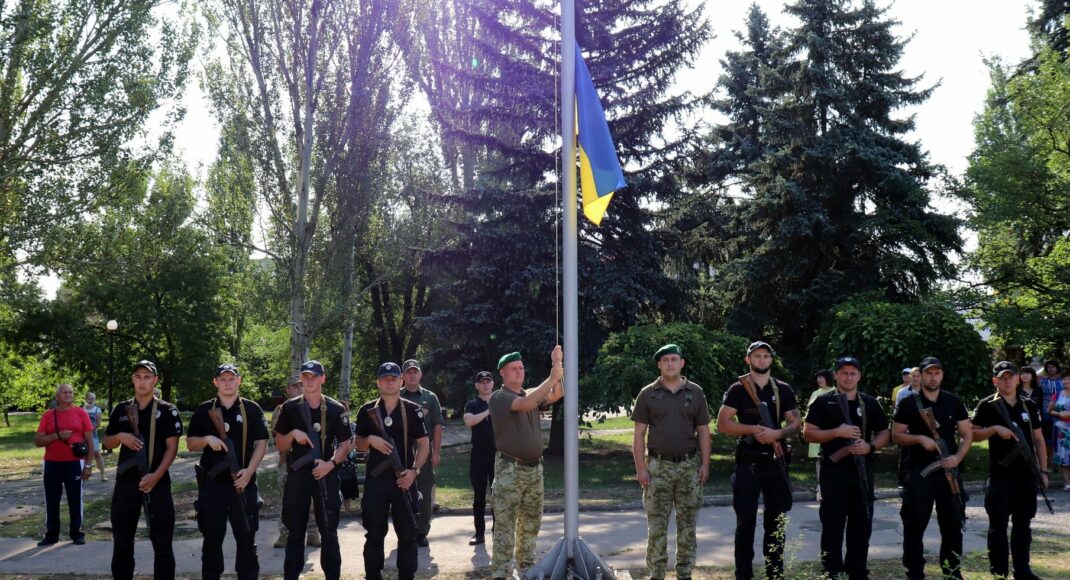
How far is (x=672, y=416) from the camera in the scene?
7344mm

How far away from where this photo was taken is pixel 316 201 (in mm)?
19250

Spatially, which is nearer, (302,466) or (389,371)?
(302,466)

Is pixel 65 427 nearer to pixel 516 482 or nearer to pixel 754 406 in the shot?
pixel 516 482

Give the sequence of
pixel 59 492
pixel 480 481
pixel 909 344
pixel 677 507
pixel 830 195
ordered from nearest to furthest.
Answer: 1. pixel 677 507
2. pixel 480 481
3. pixel 59 492
4. pixel 909 344
5. pixel 830 195

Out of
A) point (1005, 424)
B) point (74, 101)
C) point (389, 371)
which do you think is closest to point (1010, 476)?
point (1005, 424)

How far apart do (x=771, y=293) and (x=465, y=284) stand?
7337 mm

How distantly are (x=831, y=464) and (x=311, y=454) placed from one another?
14.3 ft

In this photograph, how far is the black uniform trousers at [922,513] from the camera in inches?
287

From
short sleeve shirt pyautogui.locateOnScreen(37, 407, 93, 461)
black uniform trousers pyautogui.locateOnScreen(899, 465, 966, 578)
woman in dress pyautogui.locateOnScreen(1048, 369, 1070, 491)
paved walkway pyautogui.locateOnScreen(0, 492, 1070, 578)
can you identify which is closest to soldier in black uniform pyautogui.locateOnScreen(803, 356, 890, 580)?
black uniform trousers pyautogui.locateOnScreen(899, 465, 966, 578)

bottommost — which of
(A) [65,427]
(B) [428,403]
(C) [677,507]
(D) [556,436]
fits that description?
(D) [556,436]

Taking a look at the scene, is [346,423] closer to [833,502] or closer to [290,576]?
[290,576]

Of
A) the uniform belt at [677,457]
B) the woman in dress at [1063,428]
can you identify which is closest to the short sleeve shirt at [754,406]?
the uniform belt at [677,457]

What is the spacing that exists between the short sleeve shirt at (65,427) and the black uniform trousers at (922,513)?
904 cm

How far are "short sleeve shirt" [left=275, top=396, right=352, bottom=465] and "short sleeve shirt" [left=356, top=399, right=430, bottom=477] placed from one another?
178mm
